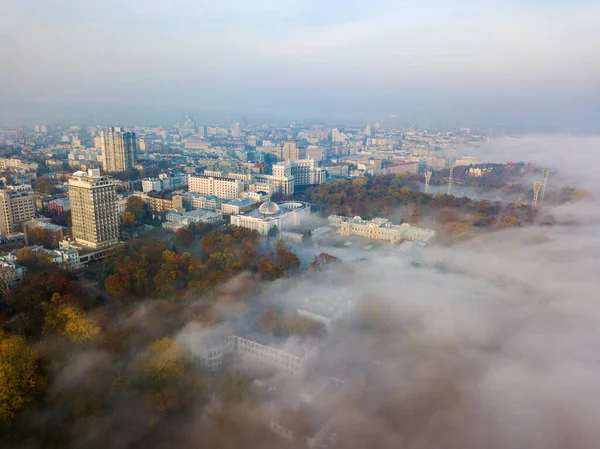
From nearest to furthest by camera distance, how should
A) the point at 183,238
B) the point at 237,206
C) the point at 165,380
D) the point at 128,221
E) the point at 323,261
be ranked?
the point at 165,380 < the point at 323,261 < the point at 183,238 < the point at 128,221 < the point at 237,206

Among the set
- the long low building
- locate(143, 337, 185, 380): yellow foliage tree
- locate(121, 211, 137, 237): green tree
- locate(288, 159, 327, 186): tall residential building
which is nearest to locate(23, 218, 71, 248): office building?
locate(121, 211, 137, 237): green tree

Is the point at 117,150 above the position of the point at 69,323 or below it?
above

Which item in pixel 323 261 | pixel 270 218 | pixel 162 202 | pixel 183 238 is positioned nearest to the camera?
pixel 323 261

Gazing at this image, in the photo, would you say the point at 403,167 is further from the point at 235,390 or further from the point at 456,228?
the point at 235,390

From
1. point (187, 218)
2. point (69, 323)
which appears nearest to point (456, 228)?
point (187, 218)

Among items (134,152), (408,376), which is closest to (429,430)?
(408,376)

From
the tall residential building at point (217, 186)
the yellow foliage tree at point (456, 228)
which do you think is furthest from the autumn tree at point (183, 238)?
the yellow foliage tree at point (456, 228)

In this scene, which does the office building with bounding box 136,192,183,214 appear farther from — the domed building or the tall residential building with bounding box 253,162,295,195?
the tall residential building with bounding box 253,162,295,195

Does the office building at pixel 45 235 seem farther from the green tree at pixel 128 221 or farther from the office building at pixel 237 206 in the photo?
the office building at pixel 237 206
